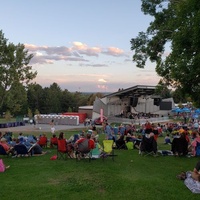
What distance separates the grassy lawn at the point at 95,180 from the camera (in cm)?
613

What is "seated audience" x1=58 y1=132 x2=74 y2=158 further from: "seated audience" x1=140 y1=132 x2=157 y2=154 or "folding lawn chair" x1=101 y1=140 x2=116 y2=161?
"seated audience" x1=140 y1=132 x2=157 y2=154

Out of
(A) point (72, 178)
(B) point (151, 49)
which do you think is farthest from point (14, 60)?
(A) point (72, 178)

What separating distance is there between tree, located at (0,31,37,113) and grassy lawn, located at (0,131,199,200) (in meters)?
20.7

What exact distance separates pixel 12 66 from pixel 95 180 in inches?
966

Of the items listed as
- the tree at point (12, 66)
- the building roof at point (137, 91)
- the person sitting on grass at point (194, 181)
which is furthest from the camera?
the building roof at point (137, 91)

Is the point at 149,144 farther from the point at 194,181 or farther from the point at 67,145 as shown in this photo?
the point at 194,181

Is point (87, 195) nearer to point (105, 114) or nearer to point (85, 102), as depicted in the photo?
point (105, 114)

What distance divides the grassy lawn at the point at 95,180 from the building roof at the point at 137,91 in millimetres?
30155

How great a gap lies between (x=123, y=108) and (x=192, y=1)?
123ft

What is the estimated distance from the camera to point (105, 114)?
4497cm

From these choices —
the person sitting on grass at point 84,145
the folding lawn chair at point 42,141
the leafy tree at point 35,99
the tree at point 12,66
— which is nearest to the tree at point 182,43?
the person sitting on grass at point 84,145

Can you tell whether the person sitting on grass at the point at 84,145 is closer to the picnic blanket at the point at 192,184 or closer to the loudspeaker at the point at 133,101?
Result: the picnic blanket at the point at 192,184

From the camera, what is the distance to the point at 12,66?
29234 mm

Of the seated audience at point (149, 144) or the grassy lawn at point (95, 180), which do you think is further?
the seated audience at point (149, 144)
